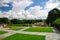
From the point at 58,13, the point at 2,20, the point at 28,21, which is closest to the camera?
the point at 58,13

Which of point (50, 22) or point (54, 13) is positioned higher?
point (54, 13)

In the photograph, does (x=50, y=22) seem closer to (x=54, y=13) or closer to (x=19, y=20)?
(x=54, y=13)

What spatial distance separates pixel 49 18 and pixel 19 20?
26246 millimetres

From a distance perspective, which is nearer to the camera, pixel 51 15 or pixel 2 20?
pixel 51 15

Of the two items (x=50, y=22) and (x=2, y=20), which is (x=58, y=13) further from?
(x=2, y=20)

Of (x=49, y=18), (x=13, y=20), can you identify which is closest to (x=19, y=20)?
(x=13, y=20)

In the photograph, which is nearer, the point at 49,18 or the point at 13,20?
the point at 49,18

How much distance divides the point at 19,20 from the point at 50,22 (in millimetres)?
27132

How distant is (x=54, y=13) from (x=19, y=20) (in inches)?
1122

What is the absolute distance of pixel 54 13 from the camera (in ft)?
185

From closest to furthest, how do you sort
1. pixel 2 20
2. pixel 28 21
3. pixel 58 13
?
1. pixel 58 13
2. pixel 2 20
3. pixel 28 21

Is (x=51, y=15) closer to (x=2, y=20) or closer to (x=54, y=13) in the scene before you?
(x=54, y=13)

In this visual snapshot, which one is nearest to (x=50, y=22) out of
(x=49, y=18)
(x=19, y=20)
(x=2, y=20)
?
(x=49, y=18)

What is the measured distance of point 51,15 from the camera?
57281mm
